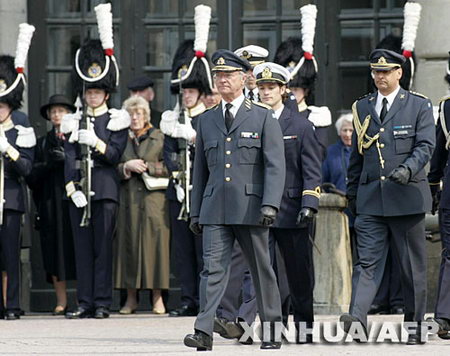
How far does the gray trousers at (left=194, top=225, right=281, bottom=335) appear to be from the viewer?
11586 millimetres

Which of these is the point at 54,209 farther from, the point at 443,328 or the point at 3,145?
the point at 443,328

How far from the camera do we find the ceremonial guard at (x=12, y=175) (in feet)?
51.6

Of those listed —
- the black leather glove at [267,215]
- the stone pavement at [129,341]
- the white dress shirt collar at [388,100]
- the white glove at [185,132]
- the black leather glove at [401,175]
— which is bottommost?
the stone pavement at [129,341]

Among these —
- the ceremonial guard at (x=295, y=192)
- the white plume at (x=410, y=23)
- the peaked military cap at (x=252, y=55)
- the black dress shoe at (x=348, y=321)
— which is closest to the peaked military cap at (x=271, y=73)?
the ceremonial guard at (x=295, y=192)

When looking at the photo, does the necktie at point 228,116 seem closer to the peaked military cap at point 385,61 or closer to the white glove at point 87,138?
the peaked military cap at point 385,61

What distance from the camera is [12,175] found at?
52.3ft

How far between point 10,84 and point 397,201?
5.05m

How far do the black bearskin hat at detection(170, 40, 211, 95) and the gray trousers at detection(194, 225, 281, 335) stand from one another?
14.2 ft

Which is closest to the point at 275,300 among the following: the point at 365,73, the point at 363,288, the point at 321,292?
the point at 363,288

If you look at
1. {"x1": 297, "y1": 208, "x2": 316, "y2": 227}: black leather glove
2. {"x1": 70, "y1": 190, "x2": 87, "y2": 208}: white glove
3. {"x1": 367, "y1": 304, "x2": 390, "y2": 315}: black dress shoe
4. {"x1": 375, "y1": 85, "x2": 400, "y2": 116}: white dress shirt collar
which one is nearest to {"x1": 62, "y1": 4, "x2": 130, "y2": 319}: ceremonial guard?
{"x1": 70, "y1": 190, "x2": 87, "y2": 208}: white glove

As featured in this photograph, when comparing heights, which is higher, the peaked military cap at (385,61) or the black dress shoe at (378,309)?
the peaked military cap at (385,61)

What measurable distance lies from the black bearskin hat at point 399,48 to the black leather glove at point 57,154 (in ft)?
9.96

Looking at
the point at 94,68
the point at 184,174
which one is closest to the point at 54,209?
the point at 94,68

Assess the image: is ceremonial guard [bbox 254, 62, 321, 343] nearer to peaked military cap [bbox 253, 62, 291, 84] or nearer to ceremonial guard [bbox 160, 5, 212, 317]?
peaked military cap [bbox 253, 62, 291, 84]
